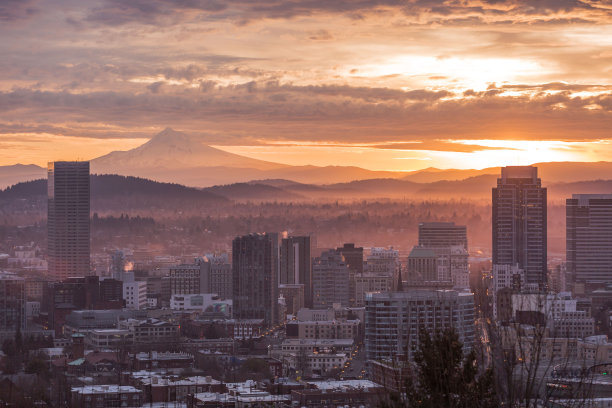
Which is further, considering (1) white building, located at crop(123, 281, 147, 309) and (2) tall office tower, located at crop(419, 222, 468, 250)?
(2) tall office tower, located at crop(419, 222, 468, 250)

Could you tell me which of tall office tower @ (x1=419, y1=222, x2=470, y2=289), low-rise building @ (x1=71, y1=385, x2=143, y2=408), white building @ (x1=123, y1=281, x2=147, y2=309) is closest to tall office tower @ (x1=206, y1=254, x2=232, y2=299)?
white building @ (x1=123, y1=281, x2=147, y2=309)

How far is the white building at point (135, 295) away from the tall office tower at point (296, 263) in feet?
16.6

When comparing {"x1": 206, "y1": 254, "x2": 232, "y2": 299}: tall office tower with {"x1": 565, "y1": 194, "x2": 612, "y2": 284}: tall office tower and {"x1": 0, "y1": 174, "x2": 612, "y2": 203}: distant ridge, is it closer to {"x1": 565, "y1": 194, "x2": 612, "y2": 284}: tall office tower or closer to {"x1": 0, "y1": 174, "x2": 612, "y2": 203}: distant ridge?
{"x1": 0, "y1": 174, "x2": 612, "y2": 203}: distant ridge

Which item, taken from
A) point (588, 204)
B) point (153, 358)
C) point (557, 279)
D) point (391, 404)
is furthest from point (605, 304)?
point (391, 404)

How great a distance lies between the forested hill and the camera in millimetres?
58656

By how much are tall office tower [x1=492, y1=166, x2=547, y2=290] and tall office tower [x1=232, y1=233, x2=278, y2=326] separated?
1071 centimetres

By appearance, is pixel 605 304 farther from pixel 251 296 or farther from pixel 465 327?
pixel 465 327

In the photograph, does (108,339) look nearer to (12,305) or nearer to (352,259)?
(12,305)

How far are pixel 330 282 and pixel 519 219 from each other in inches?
374

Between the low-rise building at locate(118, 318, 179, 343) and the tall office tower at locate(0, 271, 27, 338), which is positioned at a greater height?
the tall office tower at locate(0, 271, 27, 338)

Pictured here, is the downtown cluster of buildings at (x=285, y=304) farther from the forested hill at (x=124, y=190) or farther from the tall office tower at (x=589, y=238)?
the forested hill at (x=124, y=190)

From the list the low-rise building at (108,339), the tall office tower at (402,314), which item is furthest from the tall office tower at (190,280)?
the tall office tower at (402,314)

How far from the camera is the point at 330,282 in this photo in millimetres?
46625

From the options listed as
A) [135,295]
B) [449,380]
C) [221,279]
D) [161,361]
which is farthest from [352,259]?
[449,380]
